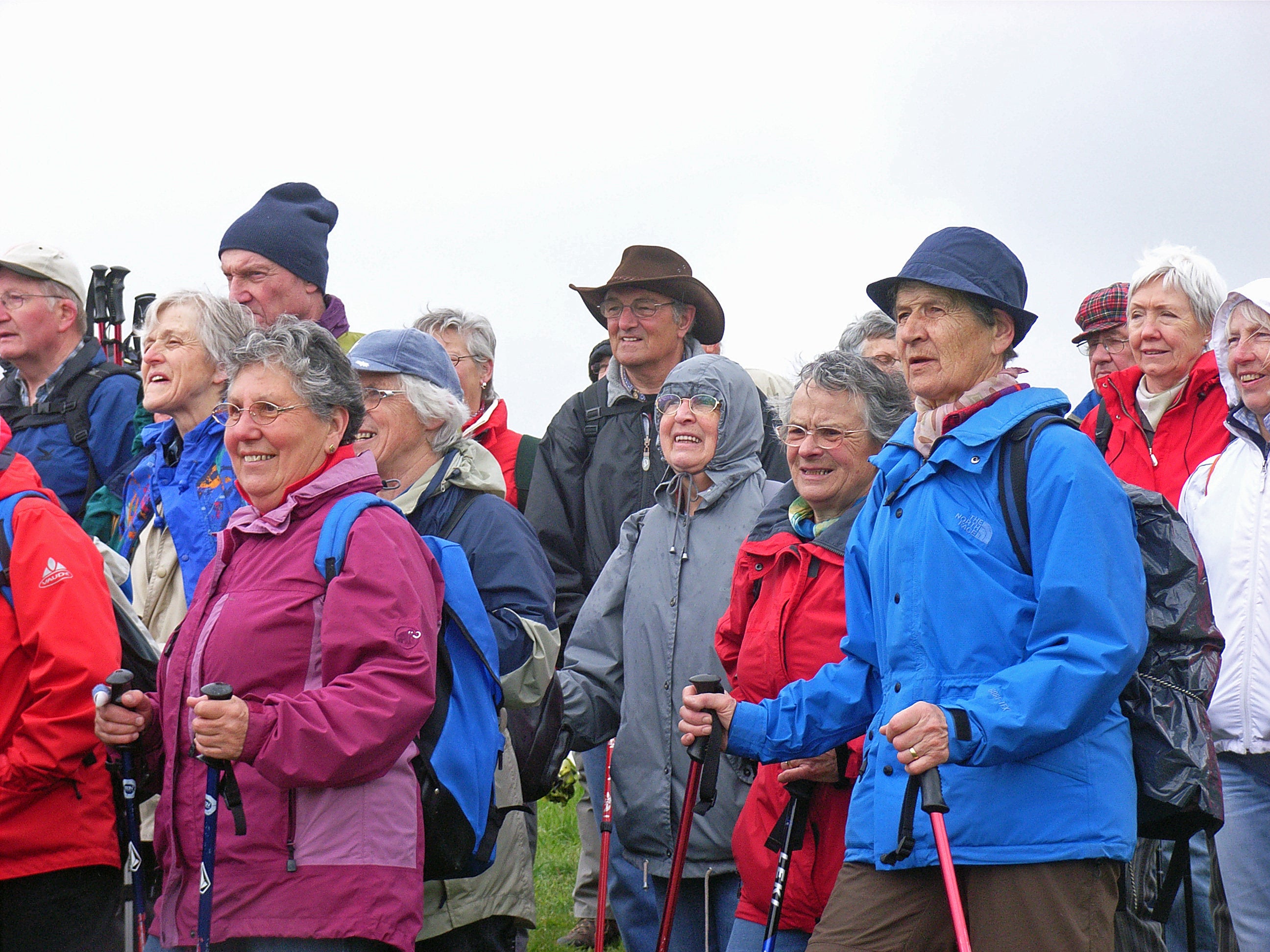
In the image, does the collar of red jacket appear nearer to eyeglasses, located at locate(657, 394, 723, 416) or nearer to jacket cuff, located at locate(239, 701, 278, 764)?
eyeglasses, located at locate(657, 394, 723, 416)

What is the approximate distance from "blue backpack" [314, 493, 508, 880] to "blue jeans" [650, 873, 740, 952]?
995mm

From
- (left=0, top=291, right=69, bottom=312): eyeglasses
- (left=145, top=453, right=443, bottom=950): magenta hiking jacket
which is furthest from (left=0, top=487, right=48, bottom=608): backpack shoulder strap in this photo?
(left=0, top=291, right=69, bottom=312): eyeglasses

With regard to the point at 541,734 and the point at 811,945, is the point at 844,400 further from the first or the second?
the point at 811,945

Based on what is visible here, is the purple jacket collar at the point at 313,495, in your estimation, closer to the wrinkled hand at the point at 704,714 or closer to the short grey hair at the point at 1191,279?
the wrinkled hand at the point at 704,714

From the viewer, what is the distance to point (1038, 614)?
10.7 feet

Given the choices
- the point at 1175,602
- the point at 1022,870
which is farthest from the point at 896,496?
the point at 1022,870

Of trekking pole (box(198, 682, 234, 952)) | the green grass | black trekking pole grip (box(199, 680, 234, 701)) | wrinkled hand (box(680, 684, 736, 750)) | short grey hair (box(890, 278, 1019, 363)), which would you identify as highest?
short grey hair (box(890, 278, 1019, 363))

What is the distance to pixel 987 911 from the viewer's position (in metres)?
3.29

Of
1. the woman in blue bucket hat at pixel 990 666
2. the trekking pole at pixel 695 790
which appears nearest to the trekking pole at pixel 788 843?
the trekking pole at pixel 695 790

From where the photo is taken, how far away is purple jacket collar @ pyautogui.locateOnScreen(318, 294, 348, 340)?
6.25 metres

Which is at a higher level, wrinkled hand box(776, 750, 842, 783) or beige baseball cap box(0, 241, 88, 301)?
beige baseball cap box(0, 241, 88, 301)

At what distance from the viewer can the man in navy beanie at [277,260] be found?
5.99 metres

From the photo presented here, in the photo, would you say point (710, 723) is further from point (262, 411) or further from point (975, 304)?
point (262, 411)

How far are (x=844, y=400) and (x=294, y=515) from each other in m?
1.86
